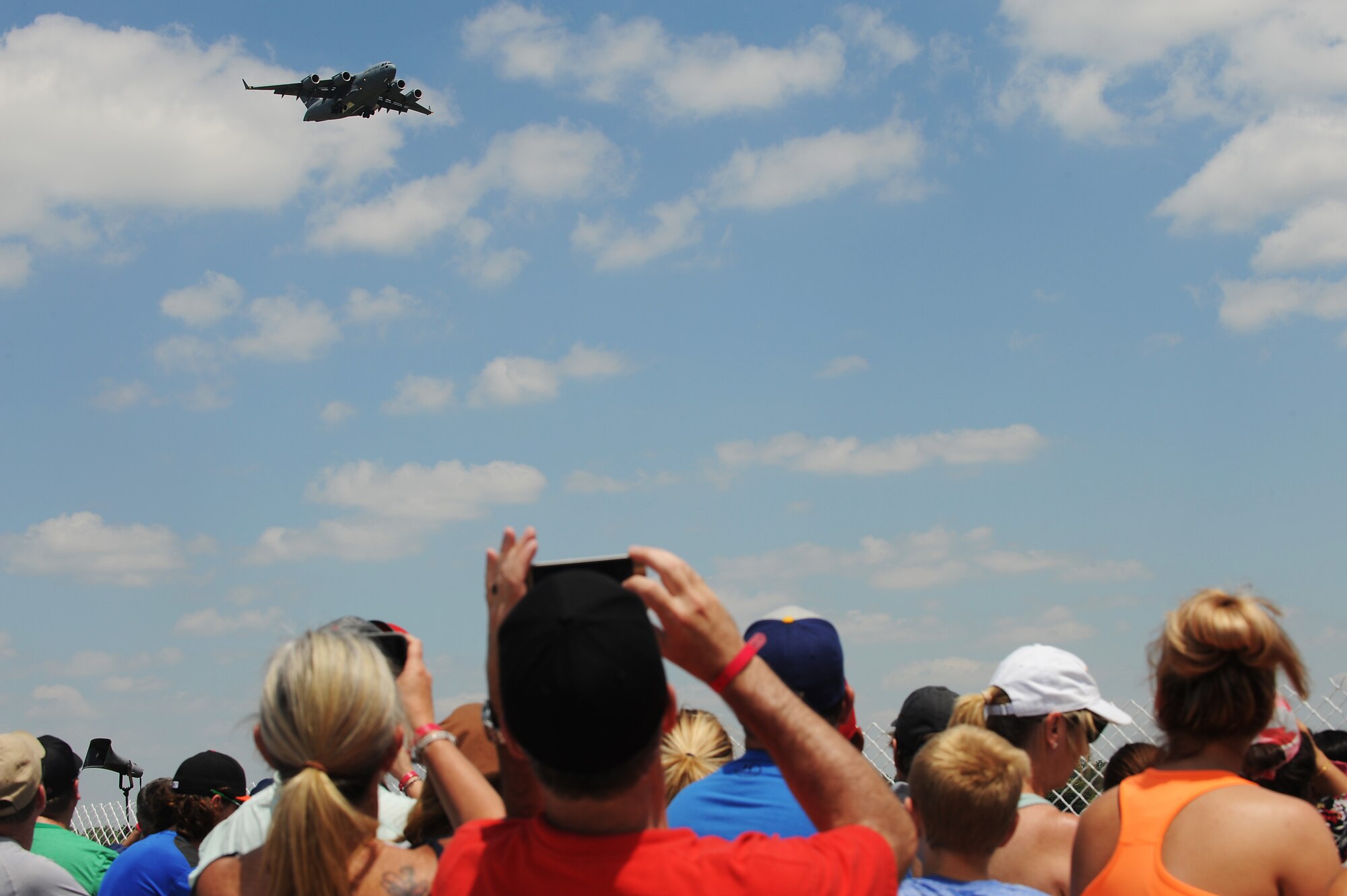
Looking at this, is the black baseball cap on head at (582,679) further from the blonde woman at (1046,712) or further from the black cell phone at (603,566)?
the blonde woman at (1046,712)

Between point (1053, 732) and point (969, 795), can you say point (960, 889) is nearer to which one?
point (969, 795)

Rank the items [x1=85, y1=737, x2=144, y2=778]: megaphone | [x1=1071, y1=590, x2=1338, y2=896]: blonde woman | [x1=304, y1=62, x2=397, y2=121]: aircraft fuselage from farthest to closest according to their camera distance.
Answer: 1. [x1=304, y1=62, x2=397, y2=121]: aircraft fuselage
2. [x1=85, y1=737, x2=144, y2=778]: megaphone
3. [x1=1071, y1=590, x2=1338, y2=896]: blonde woman

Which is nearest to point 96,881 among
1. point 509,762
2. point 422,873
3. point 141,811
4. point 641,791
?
point 141,811

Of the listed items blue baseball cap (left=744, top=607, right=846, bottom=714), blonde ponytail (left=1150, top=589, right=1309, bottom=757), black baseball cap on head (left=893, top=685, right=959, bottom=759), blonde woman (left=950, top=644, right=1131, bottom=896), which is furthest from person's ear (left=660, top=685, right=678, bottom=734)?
black baseball cap on head (left=893, top=685, right=959, bottom=759)

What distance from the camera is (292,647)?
2.29m

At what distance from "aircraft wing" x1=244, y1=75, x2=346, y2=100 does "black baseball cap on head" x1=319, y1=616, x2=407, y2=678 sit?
3138cm

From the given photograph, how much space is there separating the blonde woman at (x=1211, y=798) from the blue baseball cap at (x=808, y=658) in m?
0.70

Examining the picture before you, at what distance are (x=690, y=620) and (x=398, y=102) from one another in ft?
109

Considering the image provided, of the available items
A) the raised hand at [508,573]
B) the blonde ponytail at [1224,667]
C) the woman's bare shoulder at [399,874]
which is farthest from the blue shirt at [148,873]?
the blonde ponytail at [1224,667]

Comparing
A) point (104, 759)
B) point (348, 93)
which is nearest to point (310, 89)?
point (348, 93)

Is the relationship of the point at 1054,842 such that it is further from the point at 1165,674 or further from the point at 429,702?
the point at 429,702

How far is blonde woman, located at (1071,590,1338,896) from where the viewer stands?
241cm

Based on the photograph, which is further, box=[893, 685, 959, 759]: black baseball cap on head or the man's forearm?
box=[893, 685, 959, 759]: black baseball cap on head

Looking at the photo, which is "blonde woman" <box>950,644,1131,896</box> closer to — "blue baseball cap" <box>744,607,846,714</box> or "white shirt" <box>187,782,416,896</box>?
"blue baseball cap" <box>744,607,846,714</box>
